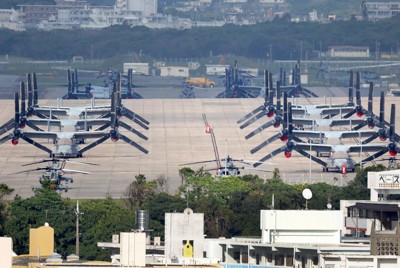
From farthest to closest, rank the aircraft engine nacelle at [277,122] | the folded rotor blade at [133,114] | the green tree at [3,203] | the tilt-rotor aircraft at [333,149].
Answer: the folded rotor blade at [133,114], the aircraft engine nacelle at [277,122], the tilt-rotor aircraft at [333,149], the green tree at [3,203]

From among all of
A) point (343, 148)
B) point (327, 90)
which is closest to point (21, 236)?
point (343, 148)

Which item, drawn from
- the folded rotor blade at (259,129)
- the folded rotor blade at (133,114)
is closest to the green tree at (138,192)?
the folded rotor blade at (259,129)

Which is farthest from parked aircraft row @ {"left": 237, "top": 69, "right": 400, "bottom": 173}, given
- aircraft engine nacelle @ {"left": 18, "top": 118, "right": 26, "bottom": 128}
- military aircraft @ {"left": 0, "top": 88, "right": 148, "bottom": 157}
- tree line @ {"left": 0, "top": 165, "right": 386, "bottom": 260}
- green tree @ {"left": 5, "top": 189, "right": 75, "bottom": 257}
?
green tree @ {"left": 5, "top": 189, "right": 75, "bottom": 257}

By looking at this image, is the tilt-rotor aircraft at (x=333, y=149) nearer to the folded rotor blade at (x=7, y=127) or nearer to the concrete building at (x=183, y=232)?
the folded rotor blade at (x=7, y=127)

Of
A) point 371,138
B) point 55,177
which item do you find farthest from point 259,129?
point 55,177

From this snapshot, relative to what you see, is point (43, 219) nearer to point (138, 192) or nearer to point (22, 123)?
point (138, 192)

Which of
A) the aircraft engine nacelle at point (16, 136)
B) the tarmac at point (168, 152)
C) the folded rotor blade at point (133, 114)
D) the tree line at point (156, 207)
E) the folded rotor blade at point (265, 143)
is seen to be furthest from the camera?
the folded rotor blade at point (133, 114)

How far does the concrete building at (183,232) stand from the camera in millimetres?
53938

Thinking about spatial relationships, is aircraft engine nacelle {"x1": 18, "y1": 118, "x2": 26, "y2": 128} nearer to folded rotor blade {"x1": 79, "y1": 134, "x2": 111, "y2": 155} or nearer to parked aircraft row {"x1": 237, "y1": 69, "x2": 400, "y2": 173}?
folded rotor blade {"x1": 79, "y1": 134, "x2": 111, "y2": 155}

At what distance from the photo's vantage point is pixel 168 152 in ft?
447

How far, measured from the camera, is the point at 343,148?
128 metres

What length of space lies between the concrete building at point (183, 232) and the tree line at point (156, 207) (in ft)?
56.9

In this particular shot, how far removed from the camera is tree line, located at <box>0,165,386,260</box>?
268 feet

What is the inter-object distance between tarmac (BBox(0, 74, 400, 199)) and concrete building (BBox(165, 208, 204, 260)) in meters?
51.4
